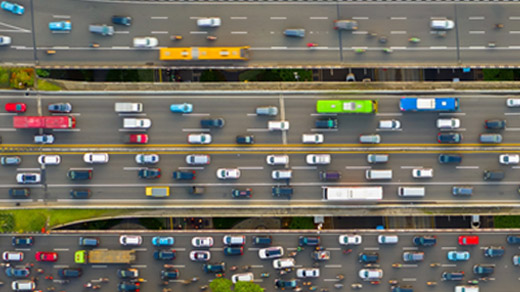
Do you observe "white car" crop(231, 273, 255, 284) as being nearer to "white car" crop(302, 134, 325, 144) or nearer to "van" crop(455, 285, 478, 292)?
"white car" crop(302, 134, 325, 144)

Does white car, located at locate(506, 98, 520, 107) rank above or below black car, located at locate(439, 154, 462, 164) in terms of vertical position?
above

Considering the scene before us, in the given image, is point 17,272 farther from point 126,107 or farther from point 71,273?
point 126,107

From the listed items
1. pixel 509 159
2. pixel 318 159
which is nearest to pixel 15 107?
pixel 318 159


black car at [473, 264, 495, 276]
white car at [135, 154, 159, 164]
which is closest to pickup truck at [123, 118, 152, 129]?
white car at [135, 154, 159, 164]

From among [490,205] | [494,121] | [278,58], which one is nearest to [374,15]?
[278,58]

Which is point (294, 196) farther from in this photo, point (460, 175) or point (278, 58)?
point (460, 175)

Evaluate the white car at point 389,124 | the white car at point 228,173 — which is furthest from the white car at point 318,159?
the white car at point 228,173
